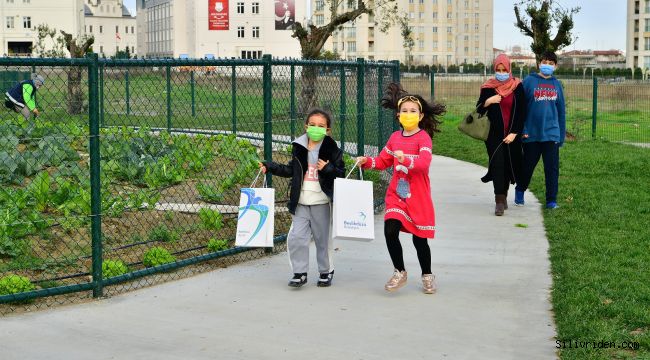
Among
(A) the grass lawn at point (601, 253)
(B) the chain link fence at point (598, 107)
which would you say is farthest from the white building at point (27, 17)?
(A) the grass lawn at point (601, 253)

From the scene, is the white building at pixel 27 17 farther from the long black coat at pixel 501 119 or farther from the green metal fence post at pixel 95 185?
the green metal fence post at pixel 95 185

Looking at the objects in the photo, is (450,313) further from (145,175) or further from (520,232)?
(145,175)

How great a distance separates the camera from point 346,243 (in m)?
9.95

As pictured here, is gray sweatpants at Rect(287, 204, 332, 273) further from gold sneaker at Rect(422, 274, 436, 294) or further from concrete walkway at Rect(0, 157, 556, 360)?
gold sneaker at Rect(422, 274, 436, 294)

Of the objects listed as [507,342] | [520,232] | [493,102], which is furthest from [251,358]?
[493,102]

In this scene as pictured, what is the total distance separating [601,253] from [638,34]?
388 ft

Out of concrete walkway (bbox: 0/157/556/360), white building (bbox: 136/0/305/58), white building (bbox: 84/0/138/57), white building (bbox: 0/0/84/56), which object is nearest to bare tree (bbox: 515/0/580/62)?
concrete walkway (bbox: 0/157/556/360)

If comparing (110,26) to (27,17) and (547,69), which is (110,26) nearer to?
(27,17)

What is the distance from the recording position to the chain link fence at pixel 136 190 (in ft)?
24.9

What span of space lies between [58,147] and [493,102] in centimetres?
556

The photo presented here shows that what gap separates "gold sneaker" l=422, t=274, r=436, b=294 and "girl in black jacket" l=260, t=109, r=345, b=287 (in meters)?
0.74

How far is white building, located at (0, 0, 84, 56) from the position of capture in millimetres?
105000

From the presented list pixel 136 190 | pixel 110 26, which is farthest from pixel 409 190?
pixel 110 26

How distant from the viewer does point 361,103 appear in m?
11.6
